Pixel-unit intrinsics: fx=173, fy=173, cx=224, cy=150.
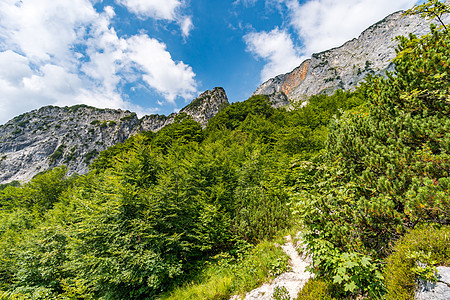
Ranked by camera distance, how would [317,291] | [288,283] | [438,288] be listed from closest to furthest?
[438,288], [317,291], [288,283]

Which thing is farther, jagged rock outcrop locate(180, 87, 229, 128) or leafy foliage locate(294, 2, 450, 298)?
jagged rock outcrop locate(180, 87, 229, 128)

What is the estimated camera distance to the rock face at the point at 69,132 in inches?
3044

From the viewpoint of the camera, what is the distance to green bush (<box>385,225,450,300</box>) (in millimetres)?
2375

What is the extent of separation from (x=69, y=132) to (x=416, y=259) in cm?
12257

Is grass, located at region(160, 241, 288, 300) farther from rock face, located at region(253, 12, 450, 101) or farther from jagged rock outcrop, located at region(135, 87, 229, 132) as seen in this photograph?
rock face, located at region(253, 12, 450, 101)

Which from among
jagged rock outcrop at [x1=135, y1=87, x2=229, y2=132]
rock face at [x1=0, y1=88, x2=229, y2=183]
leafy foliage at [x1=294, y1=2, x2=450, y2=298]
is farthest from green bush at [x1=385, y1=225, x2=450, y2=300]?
rock face at [x1=0, y1=88, x2=229, y2=183]

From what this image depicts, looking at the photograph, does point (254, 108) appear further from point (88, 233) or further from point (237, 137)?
point (88, 233)

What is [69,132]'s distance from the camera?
90688mm

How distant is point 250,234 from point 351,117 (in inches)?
255

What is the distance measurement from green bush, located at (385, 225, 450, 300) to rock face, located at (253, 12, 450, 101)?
334ft

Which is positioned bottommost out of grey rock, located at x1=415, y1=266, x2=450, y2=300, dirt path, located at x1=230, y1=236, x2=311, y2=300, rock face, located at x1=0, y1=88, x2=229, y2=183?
dirt path, located at x1=230, y1=236, x2=311, y2=300

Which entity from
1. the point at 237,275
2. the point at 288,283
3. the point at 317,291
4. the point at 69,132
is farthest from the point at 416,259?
the point at 69,132

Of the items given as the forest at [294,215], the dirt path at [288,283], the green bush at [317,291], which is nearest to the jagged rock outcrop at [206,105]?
the forest at [294,215]

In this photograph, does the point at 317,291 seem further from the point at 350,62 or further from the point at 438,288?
the point at 350,62
